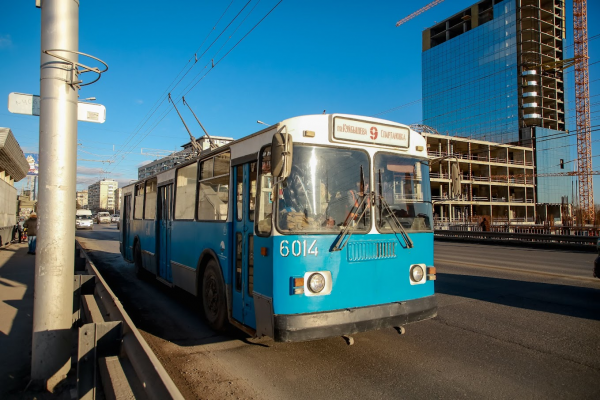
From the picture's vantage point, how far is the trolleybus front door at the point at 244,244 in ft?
16.9

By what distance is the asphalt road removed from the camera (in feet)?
13.4

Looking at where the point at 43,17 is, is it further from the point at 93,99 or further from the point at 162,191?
the point at 162,191

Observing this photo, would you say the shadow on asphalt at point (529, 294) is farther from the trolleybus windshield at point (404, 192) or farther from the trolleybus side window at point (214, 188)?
the trolleybus side window at point (214, 188)

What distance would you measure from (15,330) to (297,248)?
16.3 feet

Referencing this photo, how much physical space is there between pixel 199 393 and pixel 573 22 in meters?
114

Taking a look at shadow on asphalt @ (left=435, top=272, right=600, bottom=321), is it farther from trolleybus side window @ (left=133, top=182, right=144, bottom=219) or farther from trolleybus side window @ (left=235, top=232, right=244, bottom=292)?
trolleybus side window @ (left=133, top=182, right=144, bottom=219)

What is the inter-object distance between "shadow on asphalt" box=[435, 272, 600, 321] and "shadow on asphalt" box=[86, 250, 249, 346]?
16.9 feet

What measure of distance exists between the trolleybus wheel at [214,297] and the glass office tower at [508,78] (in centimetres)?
8279

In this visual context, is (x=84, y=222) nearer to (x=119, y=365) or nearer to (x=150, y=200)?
(x=150, y=200)

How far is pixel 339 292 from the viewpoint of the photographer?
184 inches

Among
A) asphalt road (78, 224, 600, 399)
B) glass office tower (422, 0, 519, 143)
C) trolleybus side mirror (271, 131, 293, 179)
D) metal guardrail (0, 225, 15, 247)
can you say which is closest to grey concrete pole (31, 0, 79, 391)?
asphalt road (78, 224, 600, 399)

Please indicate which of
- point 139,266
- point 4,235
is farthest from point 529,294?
point 4,235

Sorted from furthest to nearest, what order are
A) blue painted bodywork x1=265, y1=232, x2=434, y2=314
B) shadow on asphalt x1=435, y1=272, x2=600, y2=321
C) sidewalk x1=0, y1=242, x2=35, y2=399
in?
shadow on asphalt x1=435, y1=272, x2=600, y2=321, sidewalk x1=0, y1=242, x2=35, y2=399, blue painted bodywork x1=265, y1=232, x2=434, y2=314

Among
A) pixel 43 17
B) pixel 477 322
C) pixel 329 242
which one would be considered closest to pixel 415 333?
pixel 477 322
